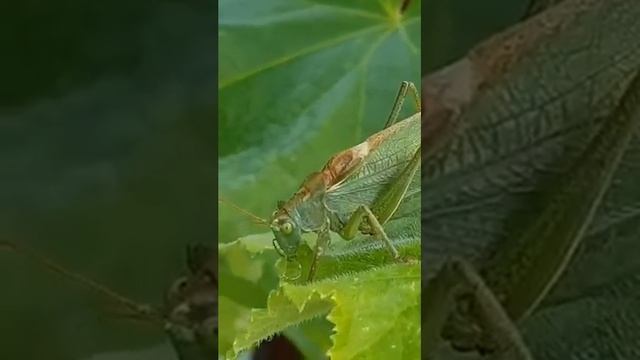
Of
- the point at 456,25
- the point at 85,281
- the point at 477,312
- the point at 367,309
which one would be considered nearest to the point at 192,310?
the point at 85,281

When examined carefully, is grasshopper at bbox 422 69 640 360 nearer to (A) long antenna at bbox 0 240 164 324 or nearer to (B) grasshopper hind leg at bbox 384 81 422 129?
(B) grasshopper hind leg at bbox 384 81 422 129

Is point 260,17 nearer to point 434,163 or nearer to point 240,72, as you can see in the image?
point 240,72

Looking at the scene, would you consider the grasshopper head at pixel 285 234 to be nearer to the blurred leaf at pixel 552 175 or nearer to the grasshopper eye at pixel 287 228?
the grasshopper eye at pixel 287 228

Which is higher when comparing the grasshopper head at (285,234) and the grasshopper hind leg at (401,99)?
the grasshopper hind leg at (401,99)

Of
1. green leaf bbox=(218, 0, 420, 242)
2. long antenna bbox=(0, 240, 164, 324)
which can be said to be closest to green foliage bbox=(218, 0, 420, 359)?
green leaf bbox=(218, 0, 420, 242)

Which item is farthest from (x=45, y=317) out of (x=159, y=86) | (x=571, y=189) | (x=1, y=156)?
(x=571, y=189)

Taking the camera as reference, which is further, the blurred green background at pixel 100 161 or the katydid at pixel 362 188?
the katydid at pixel 362 188

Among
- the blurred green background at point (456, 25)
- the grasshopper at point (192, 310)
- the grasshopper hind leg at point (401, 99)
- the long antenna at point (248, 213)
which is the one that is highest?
the blurred green background at point (456, 25)

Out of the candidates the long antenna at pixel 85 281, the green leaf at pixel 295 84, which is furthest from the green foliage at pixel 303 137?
the long antenna at pixel 85 281
